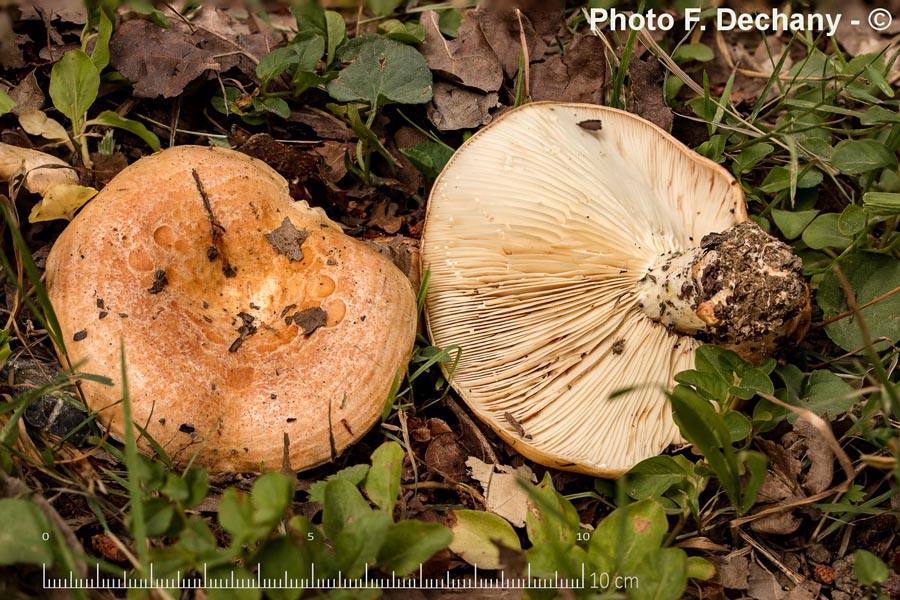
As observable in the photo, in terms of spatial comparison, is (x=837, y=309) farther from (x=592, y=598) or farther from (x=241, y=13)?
(x=241, y=13)

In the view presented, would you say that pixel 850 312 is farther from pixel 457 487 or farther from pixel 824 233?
pixel 457 487

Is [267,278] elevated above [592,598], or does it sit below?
above

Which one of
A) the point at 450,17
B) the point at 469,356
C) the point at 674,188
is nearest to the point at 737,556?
the point at 469,356

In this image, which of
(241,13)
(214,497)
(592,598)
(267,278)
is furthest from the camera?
(241,13)

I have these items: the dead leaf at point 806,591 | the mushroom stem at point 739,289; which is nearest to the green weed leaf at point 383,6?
the mushroom stem at point 739,289

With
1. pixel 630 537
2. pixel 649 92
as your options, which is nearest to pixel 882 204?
pixel 649 92

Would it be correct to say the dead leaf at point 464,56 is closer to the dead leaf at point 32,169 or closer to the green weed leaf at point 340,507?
the dead leaf at point 32,169
